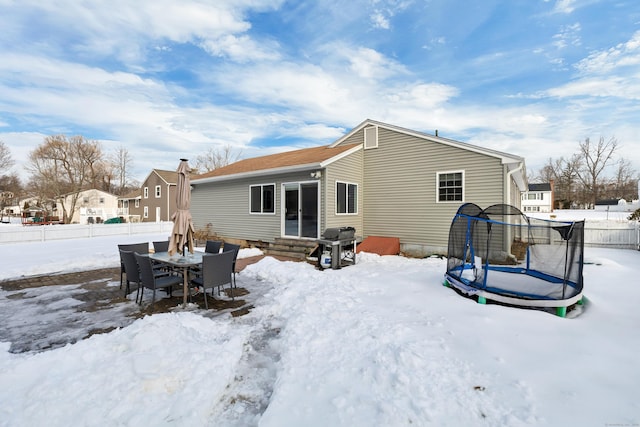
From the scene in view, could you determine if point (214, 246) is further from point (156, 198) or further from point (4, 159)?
point (4, 159)

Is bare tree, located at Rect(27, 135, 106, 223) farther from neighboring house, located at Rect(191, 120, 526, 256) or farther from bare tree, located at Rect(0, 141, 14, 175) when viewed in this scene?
neighboring house, located at Rect(191, 120, 526, 256)

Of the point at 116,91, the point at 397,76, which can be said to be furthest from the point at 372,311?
the point at 116,91

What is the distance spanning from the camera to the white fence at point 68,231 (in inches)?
472

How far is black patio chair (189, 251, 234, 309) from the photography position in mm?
4625

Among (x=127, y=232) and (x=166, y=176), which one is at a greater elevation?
(x=166, y=176)

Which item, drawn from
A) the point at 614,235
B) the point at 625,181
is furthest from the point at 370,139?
the point at 625,181

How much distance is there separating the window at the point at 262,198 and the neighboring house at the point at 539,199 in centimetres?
3878

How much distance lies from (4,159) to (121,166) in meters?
11.7

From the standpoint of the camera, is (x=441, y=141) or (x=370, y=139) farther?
(x=370, y=139)

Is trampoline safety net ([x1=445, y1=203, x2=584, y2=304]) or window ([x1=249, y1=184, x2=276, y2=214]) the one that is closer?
trampoline safety net ([x1=445, y1=203, x2=584, y2=304])

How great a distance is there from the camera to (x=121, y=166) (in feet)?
139

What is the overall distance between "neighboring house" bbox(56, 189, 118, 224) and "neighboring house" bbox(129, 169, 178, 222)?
18.9 ft

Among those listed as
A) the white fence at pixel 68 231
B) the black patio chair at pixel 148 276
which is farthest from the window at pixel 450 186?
the white fence at pixel 68 231

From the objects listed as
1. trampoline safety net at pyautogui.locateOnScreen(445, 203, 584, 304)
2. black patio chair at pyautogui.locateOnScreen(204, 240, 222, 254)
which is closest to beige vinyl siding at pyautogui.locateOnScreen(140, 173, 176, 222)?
black patio chair at pyautogui.locateOnScreen(204, 240, 222, 254)
